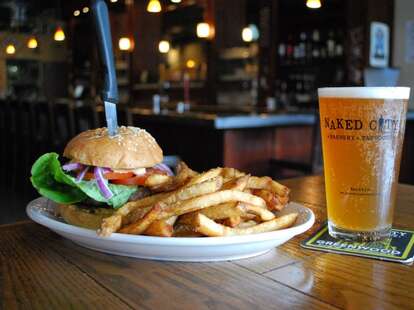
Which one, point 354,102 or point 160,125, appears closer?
point 354,102

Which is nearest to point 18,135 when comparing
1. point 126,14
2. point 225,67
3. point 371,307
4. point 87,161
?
point 225,67

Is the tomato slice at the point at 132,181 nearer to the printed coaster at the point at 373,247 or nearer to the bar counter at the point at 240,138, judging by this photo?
the printed coaster at the point at 373,247

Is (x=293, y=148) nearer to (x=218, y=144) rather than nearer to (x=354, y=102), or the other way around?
(x=218, y=144)

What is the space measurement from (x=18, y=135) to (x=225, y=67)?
141 inches

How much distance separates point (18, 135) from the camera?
6605mm

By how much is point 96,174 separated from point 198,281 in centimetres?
39

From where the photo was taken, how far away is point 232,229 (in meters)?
0.83

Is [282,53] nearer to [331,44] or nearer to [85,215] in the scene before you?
[331,44]

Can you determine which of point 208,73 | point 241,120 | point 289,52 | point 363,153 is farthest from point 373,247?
point 208,73

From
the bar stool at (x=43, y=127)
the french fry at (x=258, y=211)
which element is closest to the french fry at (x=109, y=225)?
the french fry at (x=258, y=211)

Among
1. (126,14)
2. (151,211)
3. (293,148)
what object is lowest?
(293,148)

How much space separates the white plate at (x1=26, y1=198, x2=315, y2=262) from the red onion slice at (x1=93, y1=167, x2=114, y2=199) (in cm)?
11

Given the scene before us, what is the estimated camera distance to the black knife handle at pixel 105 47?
3.25 feet

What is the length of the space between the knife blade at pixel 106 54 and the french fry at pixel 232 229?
359 millimetres
